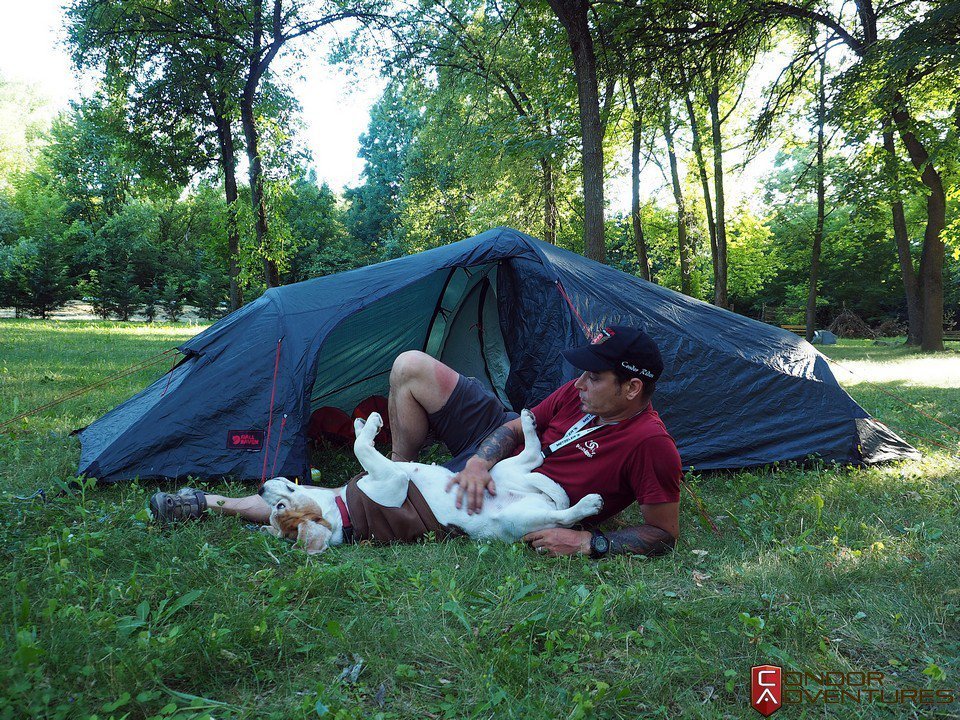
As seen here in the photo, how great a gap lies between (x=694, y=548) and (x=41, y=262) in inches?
814

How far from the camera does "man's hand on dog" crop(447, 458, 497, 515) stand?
285cm

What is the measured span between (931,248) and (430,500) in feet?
47.6

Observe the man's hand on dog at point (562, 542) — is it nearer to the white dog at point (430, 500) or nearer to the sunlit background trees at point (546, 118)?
the white dog at point (430, 500)

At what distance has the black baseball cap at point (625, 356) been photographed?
104 inches

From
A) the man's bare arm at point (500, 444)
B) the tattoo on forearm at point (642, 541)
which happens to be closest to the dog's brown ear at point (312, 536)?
the man's bare arm at point (500, 444)

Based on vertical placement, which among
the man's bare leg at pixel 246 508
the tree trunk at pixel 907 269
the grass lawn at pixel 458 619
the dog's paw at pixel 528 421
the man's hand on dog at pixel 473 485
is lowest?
the grass lawn at pixel 458 619

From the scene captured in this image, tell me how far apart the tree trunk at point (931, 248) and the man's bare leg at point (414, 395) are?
12.3 meters

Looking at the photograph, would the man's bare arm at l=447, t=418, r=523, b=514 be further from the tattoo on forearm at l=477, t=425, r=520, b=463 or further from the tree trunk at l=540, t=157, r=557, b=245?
the tree trunk at l=540, t=157, r=557, b=245

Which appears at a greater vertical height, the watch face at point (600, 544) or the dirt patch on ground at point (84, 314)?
the dirt patch on ground at point (84, 314)

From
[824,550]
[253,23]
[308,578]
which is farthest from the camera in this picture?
[253,23]

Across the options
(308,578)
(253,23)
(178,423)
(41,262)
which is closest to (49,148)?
(41,262)

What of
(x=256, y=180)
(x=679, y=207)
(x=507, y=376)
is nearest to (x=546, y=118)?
(x=256, y=180)

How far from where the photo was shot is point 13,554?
98.7 inches

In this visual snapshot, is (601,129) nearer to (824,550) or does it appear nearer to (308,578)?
(824,550)
